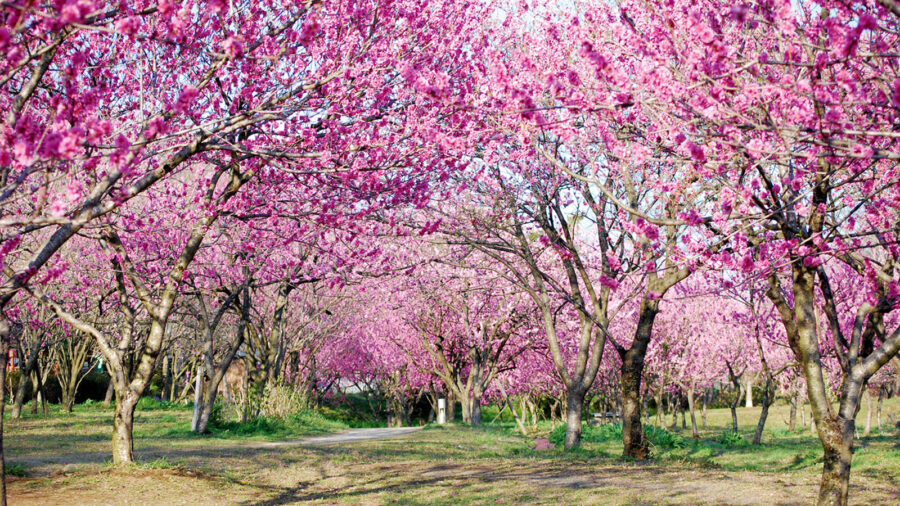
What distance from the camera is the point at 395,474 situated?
12312mm

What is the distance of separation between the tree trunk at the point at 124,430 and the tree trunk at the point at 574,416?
8.40m

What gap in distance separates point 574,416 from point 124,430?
8651 millimetres

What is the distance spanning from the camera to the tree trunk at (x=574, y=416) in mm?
15188

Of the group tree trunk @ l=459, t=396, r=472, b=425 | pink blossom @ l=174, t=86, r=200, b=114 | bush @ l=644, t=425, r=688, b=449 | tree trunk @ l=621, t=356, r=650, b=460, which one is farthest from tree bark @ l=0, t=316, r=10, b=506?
tree trunk @ l=459, t=396, r=472, b=425

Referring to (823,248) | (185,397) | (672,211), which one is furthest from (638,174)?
(185,397)

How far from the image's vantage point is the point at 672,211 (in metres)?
11.8

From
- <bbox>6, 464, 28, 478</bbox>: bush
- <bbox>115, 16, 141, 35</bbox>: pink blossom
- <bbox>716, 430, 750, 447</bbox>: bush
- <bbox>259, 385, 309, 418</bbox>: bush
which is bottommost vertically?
<bbox>716, 430, 750, 447</bbox>: bush

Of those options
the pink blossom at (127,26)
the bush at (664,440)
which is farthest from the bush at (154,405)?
the pink blossom at (127,26)

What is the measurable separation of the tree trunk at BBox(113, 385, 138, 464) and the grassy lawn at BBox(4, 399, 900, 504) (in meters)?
0.29

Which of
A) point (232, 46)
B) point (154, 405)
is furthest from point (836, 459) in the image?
point (154, 405)

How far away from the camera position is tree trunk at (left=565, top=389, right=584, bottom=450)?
1519 cm

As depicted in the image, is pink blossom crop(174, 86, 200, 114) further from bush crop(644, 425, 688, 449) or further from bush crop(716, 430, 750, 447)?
bush crop(716, 430, 750, 447)

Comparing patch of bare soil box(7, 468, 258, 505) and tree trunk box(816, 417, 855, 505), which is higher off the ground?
tree trunk box(816, 417, 855, 505)

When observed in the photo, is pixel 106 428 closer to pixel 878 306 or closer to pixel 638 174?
pixel 638 174
